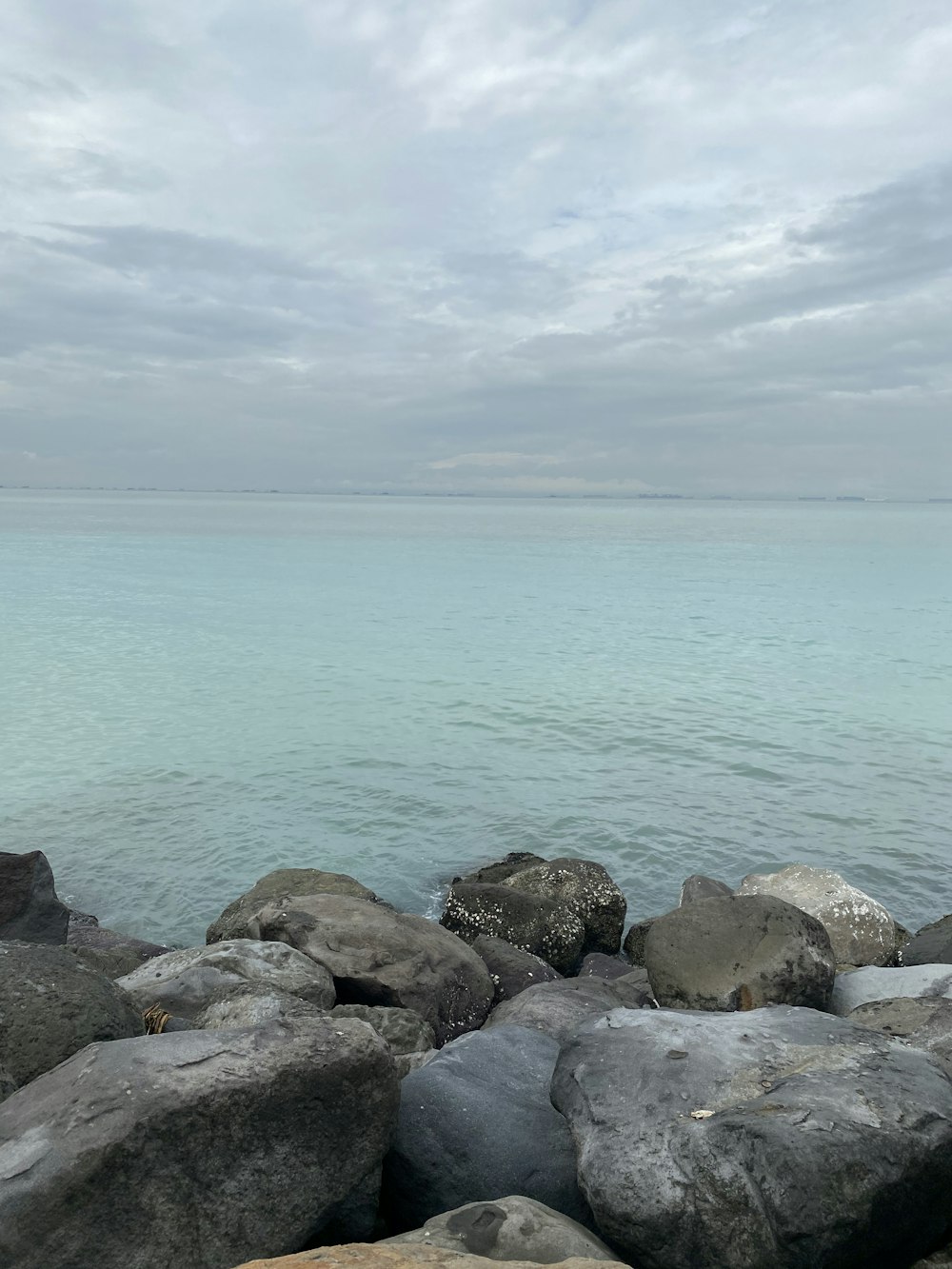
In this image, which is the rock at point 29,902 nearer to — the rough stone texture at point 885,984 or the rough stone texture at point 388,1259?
the rough stone texture at point 388,1259

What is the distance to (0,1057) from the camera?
4809 mm

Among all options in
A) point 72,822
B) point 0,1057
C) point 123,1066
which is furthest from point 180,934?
point 123,1066

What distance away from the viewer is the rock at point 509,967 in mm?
9031

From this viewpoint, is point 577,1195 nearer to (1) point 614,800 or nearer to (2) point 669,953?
(2) point 669,953

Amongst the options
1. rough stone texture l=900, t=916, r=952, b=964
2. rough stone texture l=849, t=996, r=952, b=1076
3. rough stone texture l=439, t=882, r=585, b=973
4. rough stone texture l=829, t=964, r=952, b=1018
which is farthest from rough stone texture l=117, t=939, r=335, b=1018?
rough stone texture l=900, t=916, r=952, b=964

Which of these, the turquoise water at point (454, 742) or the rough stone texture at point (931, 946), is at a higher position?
the rough stone texture at point (931, 946)

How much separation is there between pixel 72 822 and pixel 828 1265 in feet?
43.2

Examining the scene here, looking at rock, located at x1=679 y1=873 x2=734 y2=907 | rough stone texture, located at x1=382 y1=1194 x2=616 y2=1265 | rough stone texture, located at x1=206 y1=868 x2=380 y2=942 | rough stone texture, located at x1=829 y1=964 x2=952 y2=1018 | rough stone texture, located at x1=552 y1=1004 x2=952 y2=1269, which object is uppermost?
Answer: rough stone texture, located at x1=552 y1=1004 x2=952 y2=1269

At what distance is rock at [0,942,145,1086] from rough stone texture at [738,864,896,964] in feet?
22.6

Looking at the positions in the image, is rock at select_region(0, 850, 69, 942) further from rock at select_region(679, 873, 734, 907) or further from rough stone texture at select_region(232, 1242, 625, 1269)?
rock at select_region(679, 873, 734, 907)

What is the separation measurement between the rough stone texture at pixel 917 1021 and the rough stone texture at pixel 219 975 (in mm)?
3700

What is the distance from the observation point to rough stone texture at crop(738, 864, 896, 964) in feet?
33.7

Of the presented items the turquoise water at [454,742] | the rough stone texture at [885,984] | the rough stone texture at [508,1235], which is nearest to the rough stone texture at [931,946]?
the rough stone texture at [885,984]

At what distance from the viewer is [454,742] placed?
19859 millimetres
